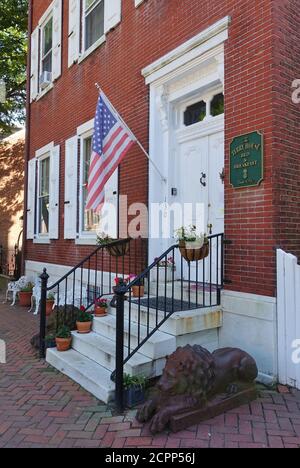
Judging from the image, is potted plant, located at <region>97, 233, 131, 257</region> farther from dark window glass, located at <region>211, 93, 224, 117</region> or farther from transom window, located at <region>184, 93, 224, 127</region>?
dark window glass, located at <region>211, 93, 224, 117</region>

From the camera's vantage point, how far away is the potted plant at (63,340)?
5082 millimetres

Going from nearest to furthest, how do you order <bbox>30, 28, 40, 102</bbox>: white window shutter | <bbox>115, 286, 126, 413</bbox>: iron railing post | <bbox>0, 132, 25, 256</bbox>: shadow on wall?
<bbox>115, 286, 126, 413</bbox>: iron railing post < <bbox>30, 28, 40, 102</bbox>: white window shutter < <bbox>0, 132, 25, 256</bbox>: shadow on wall

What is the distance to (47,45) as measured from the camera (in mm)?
10508

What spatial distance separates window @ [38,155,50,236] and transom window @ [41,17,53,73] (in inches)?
92.1

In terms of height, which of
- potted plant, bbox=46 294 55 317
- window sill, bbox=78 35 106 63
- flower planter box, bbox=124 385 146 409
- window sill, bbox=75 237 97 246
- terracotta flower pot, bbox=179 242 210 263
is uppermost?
window sill, bbox=78 35 106 63

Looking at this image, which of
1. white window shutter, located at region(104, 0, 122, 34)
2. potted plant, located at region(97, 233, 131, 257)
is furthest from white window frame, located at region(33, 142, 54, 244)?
potted plant, located at region(97, 233, 131, 257)

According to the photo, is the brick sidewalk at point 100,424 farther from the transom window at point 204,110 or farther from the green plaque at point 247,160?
the transom window at point 204,110

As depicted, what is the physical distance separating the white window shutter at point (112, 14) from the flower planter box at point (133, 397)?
235 inches

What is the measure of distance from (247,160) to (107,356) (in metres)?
2.60

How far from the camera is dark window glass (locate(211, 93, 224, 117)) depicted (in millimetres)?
5371

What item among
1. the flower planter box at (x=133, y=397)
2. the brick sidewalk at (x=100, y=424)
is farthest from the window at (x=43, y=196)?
the flower planter box at (x=133, y=397)

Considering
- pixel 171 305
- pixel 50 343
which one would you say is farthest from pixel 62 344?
pixel 171 305

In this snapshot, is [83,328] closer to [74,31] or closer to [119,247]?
[119,247]
